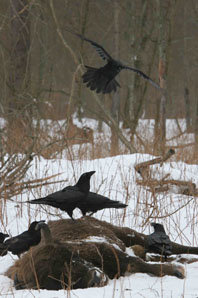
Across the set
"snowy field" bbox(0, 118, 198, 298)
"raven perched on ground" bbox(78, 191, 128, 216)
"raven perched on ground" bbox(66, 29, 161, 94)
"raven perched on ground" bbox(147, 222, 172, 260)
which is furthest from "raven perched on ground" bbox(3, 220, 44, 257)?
"raven perched on ground" bbox(66, 29, 161, 94)

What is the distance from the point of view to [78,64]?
250 inches

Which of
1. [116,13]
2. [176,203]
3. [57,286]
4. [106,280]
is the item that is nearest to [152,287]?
[106,280]

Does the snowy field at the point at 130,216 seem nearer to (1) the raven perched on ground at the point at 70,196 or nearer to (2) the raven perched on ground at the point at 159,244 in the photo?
(2) the raven perched on ground at the point at 159,244

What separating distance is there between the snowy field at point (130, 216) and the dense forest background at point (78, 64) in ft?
1.97

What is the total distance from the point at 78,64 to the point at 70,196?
3669 millimetres

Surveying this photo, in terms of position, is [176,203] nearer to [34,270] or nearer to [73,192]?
[73,192]

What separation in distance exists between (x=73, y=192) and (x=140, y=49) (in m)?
8.34

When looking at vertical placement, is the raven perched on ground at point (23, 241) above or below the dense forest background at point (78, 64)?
below

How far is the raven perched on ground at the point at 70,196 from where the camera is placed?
300cm

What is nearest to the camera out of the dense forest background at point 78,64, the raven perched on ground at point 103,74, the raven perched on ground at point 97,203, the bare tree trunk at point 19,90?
the raven perched on ground at point 97,203

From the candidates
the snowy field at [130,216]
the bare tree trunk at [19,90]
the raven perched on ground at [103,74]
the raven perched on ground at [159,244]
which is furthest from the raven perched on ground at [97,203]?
the bare tree trunk at [19,90]

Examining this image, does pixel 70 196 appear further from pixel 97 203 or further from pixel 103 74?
pixel 103 74

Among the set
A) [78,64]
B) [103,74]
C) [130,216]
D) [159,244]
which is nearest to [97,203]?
[159,244]

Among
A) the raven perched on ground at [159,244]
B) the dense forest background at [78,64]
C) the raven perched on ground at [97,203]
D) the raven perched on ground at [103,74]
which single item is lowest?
the raven perched on ground at [159,244]
